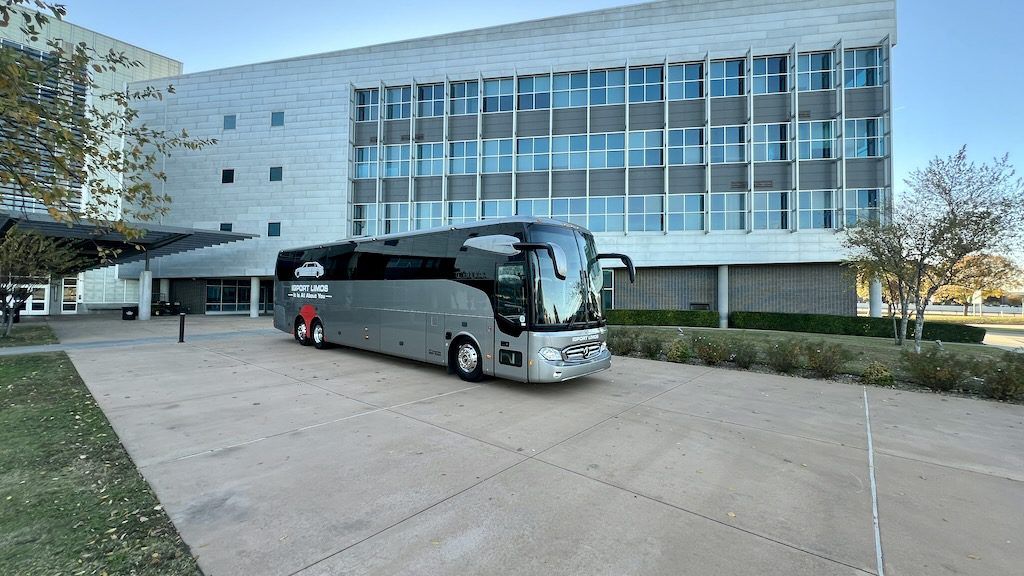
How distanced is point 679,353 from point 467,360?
6306 mm

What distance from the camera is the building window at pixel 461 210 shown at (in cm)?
2869

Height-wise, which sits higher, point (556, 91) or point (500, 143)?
point (556, 91)

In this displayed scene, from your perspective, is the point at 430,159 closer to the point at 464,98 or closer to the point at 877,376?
the point at 464,98

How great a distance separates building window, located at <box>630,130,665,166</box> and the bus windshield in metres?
20.1

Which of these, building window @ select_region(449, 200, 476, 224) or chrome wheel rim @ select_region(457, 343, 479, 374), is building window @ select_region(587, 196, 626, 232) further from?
chrome wheel rim @ select_region(457, 343, 479, 374)

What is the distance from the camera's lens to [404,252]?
417 inches

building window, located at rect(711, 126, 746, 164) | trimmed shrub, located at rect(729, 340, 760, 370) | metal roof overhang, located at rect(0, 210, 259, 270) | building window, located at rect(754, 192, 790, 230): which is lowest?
trimmed shrub, located at rect(729, 340, 760, 370)

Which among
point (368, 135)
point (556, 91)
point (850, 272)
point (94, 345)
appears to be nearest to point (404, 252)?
point (94, 345)

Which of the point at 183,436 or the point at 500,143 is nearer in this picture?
the point at 183,436

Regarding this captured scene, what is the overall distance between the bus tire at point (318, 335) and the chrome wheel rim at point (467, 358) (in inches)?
244

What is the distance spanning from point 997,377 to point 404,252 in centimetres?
1256

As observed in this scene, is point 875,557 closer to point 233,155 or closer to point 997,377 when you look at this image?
point 997,377

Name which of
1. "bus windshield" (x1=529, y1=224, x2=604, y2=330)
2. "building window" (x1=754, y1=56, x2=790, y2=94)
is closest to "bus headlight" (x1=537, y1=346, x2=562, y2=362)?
"bus windshield" (x1=529, y1=224, x2=604, y2=330)

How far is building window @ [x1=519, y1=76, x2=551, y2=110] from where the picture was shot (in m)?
28.1
